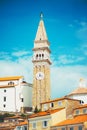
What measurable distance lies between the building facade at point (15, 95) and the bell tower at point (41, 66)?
1.00 meters

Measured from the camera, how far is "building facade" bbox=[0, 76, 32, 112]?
48188 mm

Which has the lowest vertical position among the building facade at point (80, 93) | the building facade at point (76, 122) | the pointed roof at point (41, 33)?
the building facade at point (76, 122)

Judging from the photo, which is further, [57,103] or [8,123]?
[8,123]

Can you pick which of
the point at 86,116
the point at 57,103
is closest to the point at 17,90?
the point at 57,103

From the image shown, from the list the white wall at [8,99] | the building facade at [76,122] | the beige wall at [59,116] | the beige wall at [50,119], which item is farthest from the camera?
the white wall at [8,99]

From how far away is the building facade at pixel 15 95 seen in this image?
48.2m

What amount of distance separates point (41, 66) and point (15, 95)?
13.5 ft

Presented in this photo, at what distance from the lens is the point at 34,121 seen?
91.5ft

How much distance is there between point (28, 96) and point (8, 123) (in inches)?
578

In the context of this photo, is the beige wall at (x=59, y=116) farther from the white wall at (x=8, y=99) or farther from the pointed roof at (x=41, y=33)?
the pointed roof at (x=41, y=33)

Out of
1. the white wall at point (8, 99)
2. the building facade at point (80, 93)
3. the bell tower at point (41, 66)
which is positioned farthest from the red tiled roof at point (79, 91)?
the white wall at point (8, 99)

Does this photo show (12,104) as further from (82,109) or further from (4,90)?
(82,109)

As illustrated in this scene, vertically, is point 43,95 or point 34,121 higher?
point 43,95

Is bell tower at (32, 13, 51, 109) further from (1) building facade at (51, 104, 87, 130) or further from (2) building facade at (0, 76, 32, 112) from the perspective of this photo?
(1) building facade at (51, 104, 87, 130)
